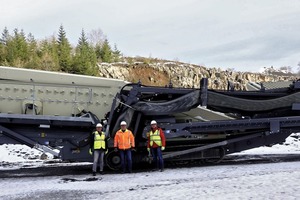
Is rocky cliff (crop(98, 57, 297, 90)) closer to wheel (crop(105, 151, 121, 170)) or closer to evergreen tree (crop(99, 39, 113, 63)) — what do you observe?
evergreen tree (crop(99, 39, 113, 63))

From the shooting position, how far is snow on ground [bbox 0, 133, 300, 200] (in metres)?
6.02

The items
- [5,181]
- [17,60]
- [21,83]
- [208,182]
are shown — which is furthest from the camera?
[17,60]

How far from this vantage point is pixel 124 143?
925cm

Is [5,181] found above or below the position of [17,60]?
below

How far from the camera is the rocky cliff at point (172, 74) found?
48.8 meters

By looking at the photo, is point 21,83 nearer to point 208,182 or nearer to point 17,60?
point 208,182

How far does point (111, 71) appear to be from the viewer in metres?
48.2

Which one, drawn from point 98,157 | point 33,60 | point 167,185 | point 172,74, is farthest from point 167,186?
point 172,74

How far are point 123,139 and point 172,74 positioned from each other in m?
43.8

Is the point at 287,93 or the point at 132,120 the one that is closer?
the point at 132,120

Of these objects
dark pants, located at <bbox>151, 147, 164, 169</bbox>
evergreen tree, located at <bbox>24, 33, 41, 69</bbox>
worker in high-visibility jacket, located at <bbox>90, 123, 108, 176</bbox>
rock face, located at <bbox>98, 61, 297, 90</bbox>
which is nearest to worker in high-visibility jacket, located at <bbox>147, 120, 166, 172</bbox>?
dark pants, located at <bbox>151, 147, 164, 169</bbox>

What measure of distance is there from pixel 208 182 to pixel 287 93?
4.70 meters

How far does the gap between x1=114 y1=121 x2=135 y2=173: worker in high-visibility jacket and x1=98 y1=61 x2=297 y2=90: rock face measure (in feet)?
124

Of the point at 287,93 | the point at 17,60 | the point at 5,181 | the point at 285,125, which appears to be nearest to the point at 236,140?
the point at 285,125
